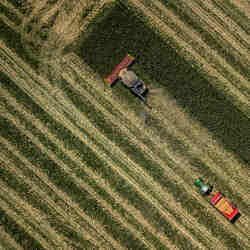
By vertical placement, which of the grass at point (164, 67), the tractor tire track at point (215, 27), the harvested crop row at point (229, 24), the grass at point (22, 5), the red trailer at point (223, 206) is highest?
the harvested crop row at point (229, 24)

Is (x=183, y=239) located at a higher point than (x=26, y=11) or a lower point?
lower

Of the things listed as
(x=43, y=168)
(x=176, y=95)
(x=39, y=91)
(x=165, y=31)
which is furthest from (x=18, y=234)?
(x=165, y=31)

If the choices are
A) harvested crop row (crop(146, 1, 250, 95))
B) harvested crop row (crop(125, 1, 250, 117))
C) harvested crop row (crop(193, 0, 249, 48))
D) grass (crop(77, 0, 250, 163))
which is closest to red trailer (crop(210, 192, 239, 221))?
grass (crop(77, 0, 250, 163))

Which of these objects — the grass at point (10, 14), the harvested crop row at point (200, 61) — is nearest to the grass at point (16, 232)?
the grass at point (10, 14)

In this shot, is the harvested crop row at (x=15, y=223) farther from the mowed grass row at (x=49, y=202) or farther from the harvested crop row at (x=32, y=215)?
the mowed grass row at (x=49, y=202)

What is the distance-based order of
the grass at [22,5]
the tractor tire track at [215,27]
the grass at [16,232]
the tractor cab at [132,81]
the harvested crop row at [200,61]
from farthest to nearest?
the tractor tire track at [215,27]
the harvested crop row at [200,61]
the grass at [22,5]
the grass at [16,232]
the tractor cab at [132,81]

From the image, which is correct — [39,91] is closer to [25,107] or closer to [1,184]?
[25,107]

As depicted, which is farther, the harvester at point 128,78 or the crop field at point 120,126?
the crop field at point 120,126

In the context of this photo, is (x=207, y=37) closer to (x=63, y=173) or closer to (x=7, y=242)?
(x=63, y=173)
